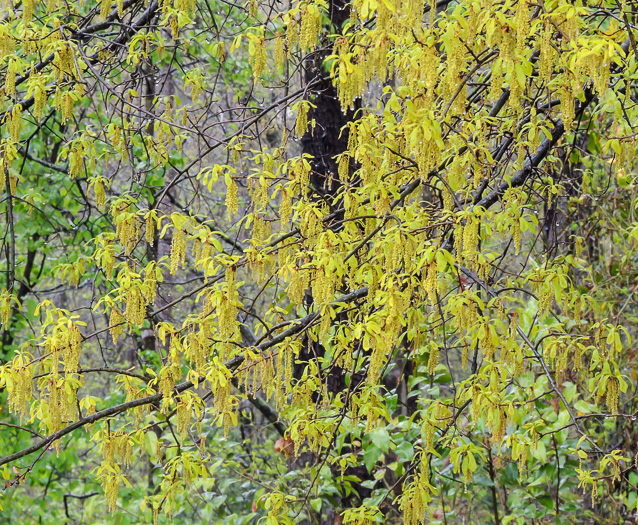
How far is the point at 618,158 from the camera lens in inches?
110

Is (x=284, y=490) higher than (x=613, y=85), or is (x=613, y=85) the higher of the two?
(x=613, y=85)

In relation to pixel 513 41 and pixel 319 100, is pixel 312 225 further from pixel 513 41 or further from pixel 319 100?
pixel 319 100

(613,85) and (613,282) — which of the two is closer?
(613,85)

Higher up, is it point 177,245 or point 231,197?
point 231,197

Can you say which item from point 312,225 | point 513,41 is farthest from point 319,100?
point 513,41

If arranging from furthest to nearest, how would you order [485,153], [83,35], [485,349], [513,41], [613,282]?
[613,282] → [83,35] → [485,153] → [485,349] → [513,41]

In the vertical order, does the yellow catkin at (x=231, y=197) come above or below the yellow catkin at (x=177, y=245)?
above

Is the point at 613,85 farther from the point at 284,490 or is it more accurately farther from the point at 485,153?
the point at 284,490

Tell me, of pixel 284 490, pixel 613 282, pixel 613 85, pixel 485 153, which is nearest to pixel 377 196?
pixel 485 153

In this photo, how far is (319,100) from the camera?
521cm

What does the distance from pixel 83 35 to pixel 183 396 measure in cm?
194

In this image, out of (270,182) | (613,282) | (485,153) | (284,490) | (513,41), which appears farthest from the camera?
(613,282)

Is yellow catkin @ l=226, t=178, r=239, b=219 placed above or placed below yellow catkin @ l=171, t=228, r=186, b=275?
above

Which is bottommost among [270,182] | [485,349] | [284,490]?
[284,490]
